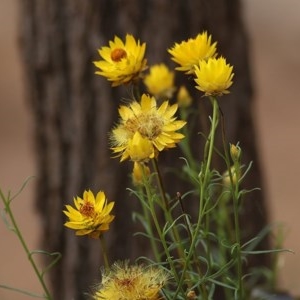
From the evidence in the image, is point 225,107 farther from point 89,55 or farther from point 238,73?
point 89,55

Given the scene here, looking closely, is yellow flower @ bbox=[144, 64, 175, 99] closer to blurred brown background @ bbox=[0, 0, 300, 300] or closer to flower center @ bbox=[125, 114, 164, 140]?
flower center @ bbox=[125, 114, 164, 140]

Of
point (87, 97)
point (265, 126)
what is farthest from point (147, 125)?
point (265, 126)

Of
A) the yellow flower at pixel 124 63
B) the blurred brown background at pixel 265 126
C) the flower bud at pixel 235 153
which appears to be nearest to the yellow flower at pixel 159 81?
the yellow flower at pixel 124 63

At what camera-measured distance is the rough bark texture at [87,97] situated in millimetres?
2520

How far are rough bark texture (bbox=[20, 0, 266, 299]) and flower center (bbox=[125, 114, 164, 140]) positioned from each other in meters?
1.33

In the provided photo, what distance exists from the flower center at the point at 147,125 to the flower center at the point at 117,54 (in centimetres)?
12

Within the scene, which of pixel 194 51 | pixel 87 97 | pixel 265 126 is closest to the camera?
pixel 194 51

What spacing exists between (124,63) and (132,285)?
1.03 feet

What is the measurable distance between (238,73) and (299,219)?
8.18 ft

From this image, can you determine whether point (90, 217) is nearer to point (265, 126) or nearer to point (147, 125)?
point (147, 125)

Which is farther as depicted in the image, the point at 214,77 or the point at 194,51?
the point at 194,51

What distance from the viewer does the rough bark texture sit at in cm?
252

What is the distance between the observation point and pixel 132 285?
114 centimetres

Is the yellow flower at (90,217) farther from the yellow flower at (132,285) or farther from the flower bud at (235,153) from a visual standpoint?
the flower bud at (235,153)
